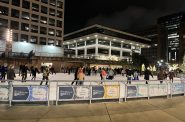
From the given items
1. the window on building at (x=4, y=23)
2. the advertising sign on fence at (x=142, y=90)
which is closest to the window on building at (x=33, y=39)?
the window on building at (x=4, y=23)

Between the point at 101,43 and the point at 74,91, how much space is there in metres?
70.2

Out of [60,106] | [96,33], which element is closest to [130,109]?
[60,106]

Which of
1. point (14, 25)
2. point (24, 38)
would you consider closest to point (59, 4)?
point (24, 38)

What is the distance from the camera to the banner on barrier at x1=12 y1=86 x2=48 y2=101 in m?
10.7

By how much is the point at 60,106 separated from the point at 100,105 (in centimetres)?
197

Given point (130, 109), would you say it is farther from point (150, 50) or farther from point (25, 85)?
point (150, 50)

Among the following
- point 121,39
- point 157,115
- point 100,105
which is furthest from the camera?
point 121,39

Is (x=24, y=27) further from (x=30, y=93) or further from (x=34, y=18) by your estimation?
(x=30, y=93)

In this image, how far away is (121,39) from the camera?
87.8 metres

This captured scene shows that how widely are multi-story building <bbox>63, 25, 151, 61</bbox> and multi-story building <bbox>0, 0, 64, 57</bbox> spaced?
415 inches

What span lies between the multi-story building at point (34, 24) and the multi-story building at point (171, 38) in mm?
A: 89031

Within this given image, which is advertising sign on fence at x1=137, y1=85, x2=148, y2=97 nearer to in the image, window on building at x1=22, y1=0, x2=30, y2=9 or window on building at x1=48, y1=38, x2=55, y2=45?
window on building at x1=22, y1=0, x2=30, y2=9

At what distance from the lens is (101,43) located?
81125 millimetres

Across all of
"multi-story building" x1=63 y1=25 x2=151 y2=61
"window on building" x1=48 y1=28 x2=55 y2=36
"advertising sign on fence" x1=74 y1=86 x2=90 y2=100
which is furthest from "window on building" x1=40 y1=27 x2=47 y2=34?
"advertising sign on fence" x1=74 y1=86 x2=90 y2=100
